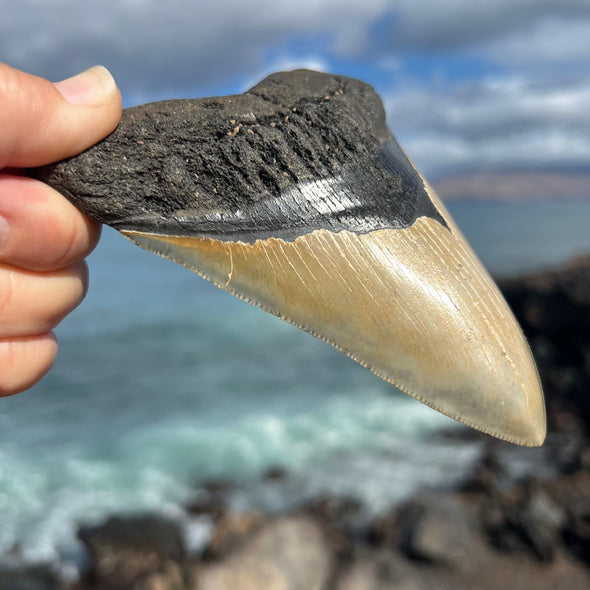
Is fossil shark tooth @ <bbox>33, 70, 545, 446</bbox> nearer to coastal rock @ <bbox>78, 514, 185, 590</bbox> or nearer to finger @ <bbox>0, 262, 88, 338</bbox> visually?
finger @ <bbox>0, 262, 88, 338</bbox>

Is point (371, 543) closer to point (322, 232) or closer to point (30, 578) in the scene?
point (30, 578)

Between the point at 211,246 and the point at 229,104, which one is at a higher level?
the point at 229,104

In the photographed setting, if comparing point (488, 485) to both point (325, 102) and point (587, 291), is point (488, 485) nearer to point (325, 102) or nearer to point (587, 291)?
point (587, 291)

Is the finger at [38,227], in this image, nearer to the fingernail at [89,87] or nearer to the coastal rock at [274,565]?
the fingernail at [89,87]

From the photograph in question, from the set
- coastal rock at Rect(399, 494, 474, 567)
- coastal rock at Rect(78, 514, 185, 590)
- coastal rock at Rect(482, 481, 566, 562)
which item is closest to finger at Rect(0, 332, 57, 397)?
coastal rock at Rect(78, 514, 185, 590)

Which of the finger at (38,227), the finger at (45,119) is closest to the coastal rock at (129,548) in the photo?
the finger at (38,227)

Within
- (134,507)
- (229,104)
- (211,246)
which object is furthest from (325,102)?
(134,507)
